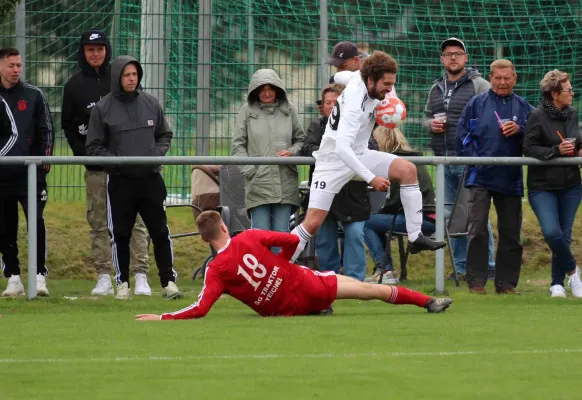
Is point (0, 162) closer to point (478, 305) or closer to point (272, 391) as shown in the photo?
point (478, 305)

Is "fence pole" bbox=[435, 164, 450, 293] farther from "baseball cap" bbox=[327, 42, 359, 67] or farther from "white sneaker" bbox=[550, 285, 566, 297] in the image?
"baseball cap" bbox=[327, 42, 359, 67]

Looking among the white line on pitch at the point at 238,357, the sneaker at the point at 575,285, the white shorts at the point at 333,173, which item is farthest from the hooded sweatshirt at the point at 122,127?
the white line on pitch at the point at 238,357

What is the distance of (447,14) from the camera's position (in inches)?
657

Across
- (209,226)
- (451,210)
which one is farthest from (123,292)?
(451,210)

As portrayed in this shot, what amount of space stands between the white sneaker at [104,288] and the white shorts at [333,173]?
232 centimetres

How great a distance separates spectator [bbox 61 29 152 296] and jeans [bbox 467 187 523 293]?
10.1ft

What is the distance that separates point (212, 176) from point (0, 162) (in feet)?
9.03

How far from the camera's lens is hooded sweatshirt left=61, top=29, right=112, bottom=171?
43.8 feet

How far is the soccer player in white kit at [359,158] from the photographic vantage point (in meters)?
11.4

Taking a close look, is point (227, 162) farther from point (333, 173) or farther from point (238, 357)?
point (238, 357)

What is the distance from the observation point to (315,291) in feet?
35.0

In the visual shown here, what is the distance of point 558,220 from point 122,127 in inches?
156

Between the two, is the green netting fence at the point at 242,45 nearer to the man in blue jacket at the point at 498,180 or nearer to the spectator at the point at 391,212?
the spectator at the point at 391,212

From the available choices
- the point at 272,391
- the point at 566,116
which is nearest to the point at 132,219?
the point at 566,116
